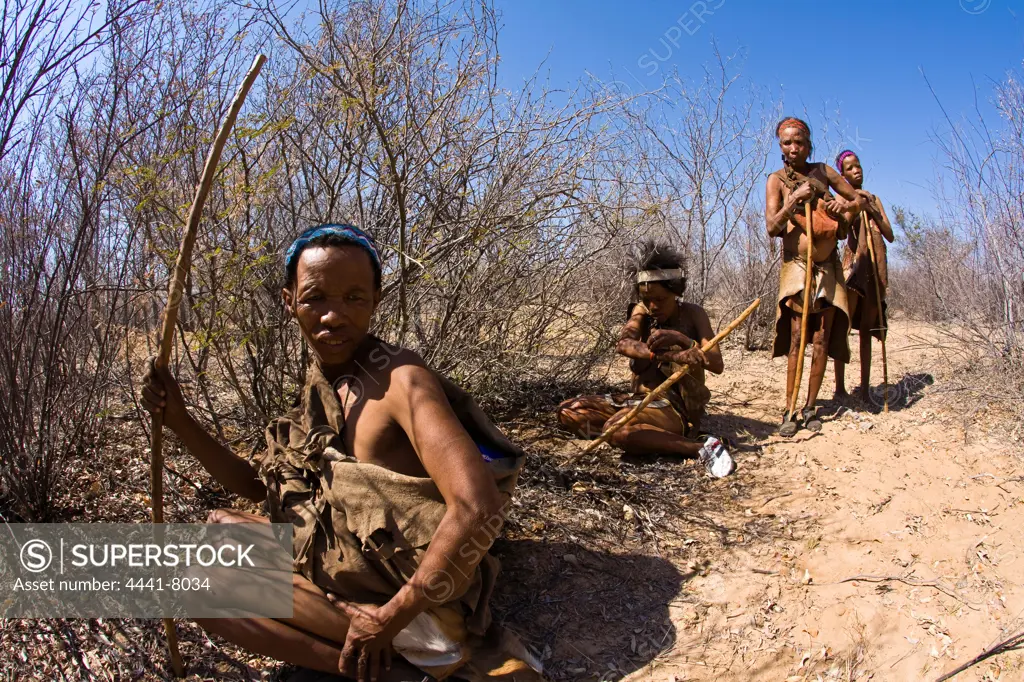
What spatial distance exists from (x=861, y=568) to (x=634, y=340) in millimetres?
1660

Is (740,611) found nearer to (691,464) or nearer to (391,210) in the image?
(691,464)

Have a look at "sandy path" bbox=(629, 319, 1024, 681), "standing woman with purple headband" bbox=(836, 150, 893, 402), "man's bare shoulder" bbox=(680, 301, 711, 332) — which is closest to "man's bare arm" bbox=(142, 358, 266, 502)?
"sandy path" bbox=(629, 319, 1024, 681)

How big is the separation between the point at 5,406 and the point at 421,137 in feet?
6.64

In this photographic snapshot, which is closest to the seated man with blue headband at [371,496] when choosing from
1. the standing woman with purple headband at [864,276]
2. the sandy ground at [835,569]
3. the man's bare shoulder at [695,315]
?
the sandy ground at [835,569]

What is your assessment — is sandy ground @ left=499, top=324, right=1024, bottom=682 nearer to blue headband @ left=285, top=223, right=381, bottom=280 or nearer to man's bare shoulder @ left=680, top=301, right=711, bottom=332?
man's bare shoulder @ left=680, top=301, right=711, bottom=332

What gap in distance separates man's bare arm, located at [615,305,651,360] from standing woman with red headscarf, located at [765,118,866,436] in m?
1.03

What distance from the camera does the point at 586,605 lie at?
2.59 meters

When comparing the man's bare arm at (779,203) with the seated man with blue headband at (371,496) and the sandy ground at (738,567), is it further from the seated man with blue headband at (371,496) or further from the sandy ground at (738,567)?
the seated man with blue headband at (371,496)

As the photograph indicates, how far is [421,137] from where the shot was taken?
131 inches

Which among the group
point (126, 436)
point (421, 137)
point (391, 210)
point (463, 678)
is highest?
point (421, 137)

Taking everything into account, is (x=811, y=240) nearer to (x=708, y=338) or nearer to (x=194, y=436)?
(x=708, y=338)

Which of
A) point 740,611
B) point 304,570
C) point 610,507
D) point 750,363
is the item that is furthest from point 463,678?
point 750,363

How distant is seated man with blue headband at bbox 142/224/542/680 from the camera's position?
1.73 m

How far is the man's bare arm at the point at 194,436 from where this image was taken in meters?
1.90
